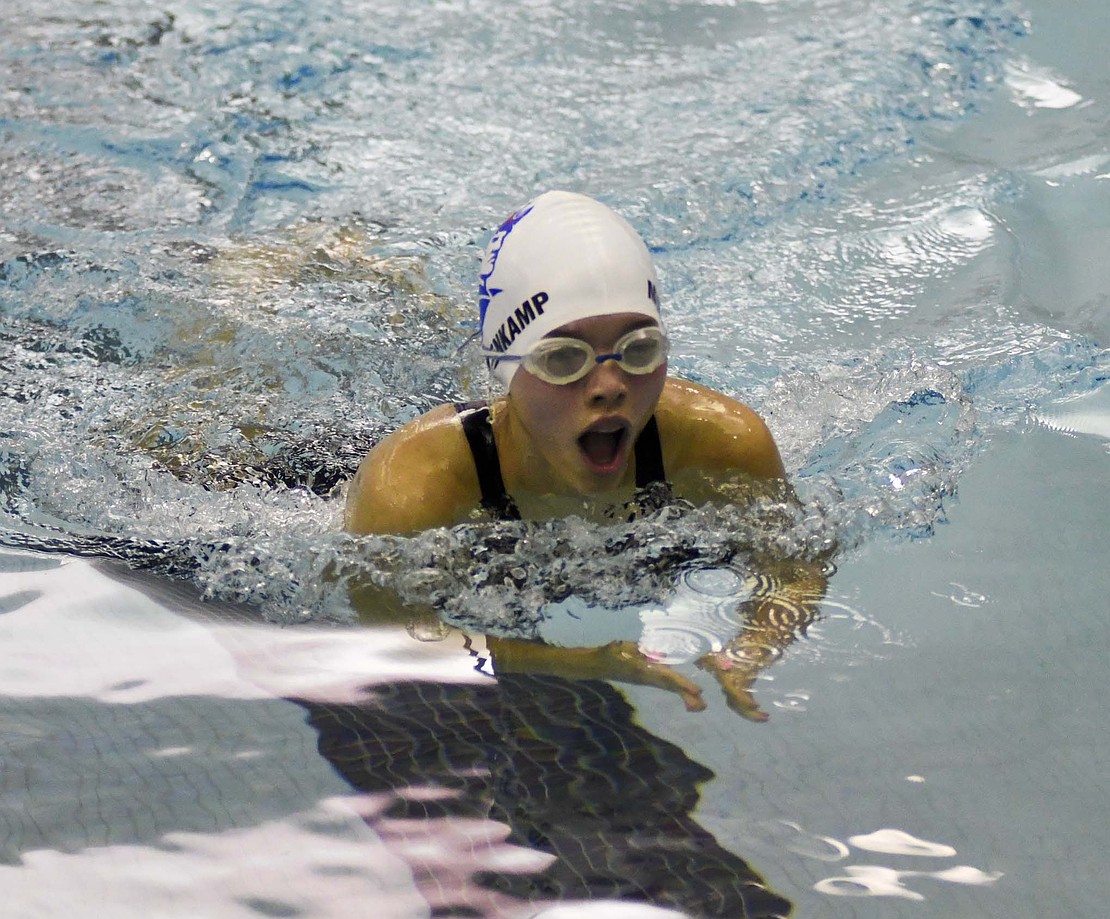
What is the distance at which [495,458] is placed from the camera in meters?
3.29

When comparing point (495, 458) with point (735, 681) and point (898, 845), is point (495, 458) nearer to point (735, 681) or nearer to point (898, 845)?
point (735, 681)

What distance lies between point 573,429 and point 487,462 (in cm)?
35

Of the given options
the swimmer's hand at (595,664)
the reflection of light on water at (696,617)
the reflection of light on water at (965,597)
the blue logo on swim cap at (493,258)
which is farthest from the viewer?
the blue logo on swim cap at (493,258)

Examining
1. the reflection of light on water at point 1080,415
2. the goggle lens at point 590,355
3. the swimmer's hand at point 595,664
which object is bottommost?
the swimmer's hand at point 595,664

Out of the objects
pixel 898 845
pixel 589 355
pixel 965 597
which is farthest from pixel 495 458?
pixel 898 845

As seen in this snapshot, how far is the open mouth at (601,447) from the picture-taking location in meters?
3.05

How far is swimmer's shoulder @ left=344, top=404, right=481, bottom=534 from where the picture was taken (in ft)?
10.4

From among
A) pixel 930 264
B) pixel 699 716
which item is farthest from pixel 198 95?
pixel 699 716

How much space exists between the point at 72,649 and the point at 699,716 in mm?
1532

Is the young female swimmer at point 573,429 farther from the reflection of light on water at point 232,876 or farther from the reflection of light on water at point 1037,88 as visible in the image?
the reflection of light on water at point 1037,88

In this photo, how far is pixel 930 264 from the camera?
5453 mm

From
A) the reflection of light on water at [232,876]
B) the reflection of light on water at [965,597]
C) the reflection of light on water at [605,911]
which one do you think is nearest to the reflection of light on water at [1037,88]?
the reflection of light on water at [965,597]

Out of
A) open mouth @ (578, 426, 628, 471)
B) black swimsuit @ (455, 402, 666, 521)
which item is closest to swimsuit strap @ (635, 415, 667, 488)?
black swimsuit @ (455, 402, 666, 521)

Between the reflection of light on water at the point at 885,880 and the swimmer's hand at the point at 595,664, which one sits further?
the swimmer's hand at the point at 595,664
